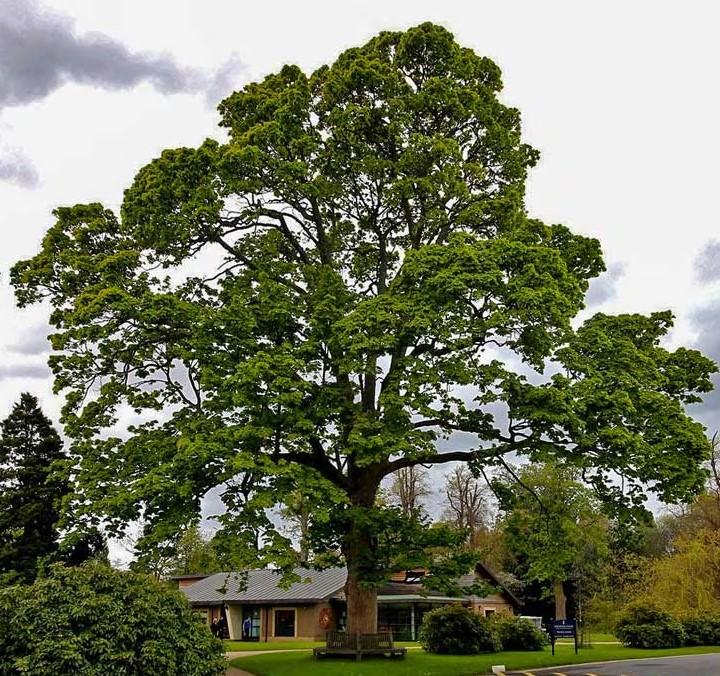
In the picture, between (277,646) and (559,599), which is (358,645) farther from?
(559,599)

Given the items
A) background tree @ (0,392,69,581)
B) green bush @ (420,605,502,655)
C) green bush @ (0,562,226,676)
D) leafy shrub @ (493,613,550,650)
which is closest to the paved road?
green bush @ (420,605,502,655)

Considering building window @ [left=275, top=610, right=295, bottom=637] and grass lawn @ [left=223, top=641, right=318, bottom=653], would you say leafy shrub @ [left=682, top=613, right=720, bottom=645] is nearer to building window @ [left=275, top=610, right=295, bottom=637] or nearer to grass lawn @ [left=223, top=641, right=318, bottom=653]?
grass lawn @ [left=223, top=641, right=318, bottom=653]

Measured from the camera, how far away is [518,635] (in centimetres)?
3077

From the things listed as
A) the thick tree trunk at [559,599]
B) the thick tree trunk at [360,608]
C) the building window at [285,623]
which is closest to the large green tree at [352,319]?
the thick tree trunk at [360,608]

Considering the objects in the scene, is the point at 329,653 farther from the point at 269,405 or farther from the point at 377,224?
the point at 377,224

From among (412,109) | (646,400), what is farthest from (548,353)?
(412,109)

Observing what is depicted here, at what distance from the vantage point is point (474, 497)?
191ft

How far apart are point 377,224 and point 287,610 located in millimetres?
24520

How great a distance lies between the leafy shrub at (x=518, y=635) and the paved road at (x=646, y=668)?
5.74 metres

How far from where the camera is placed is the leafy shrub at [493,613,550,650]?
30.7 m

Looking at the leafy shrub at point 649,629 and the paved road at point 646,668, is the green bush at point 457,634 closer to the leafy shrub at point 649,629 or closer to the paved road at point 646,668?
the paved road at point 646,668

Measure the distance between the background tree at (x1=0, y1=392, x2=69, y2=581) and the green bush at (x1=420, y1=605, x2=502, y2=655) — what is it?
14.2m

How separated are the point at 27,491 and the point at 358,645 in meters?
15.5

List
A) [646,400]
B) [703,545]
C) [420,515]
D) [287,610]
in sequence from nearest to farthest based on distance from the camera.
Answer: [646,400] → [420,515] → [703,545] → [287,610]
